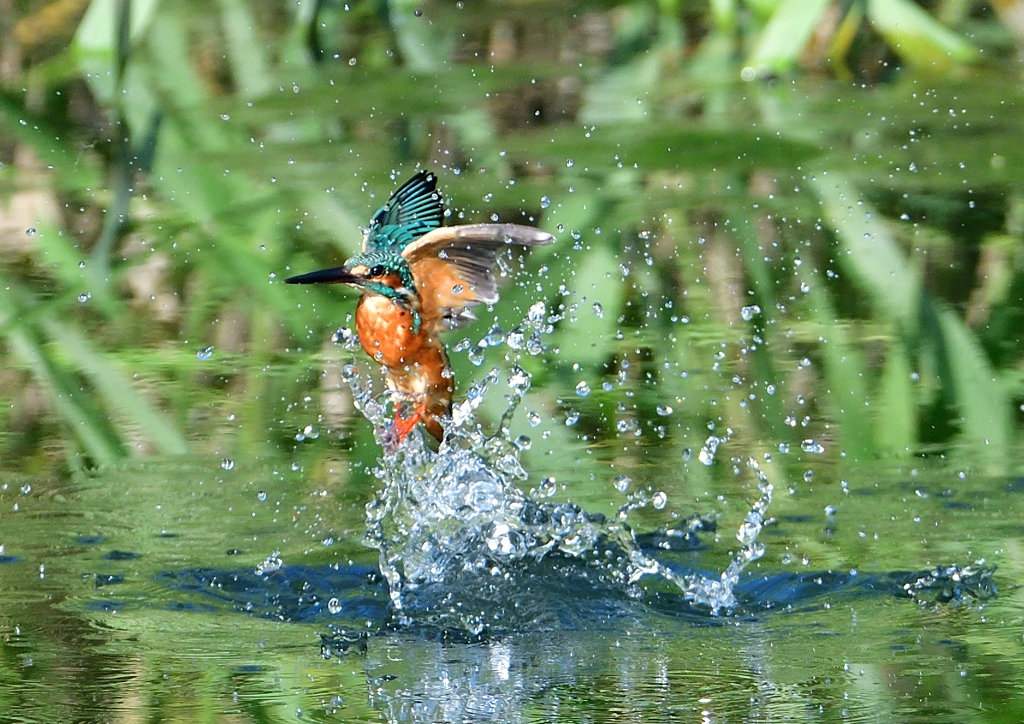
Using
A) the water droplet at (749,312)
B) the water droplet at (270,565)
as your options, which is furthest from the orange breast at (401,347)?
the water droplet at (749,312)

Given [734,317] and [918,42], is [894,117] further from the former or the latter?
[734,317]

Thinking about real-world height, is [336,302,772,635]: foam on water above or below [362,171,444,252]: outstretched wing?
below

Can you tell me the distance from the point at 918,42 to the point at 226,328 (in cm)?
390

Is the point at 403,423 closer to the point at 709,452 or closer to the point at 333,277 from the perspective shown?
the point at 333,277

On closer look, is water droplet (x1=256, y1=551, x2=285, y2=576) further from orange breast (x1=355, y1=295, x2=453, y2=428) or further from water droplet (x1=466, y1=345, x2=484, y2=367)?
water droplet (x1=466, y1=345, x2=484, y2=367)

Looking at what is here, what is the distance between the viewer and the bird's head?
8.55ft

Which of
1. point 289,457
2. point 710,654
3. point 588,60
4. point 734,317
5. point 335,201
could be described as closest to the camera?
point 710,654

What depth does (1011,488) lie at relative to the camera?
11.0 feet

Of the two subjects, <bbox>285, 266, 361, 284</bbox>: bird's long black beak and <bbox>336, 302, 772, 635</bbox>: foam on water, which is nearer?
<bbox>285, 266, 361, 284</bbox>: bird's long black beak

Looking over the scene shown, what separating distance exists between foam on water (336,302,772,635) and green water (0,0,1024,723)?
0.05 metres

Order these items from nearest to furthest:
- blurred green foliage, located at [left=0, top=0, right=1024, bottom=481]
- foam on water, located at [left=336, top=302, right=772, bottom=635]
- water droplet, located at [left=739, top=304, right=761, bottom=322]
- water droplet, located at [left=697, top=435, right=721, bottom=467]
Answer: foam on water, located at [left=336, top=302, right=772, bottom=635]
water droplet, located at [left=697, top=435, right=721, bottom=467]
blurred green foliage, located at [left=0, top=0, right=1024, bottom=481]
water droplet, located at [left=739, top=304, right=761, bottom=322]

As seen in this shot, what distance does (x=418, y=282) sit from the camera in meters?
2.72

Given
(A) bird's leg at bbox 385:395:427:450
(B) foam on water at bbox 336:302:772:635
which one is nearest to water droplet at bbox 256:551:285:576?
(B) foam on water at bbox 336:302:772:635

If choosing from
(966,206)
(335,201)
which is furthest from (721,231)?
(335,201)
